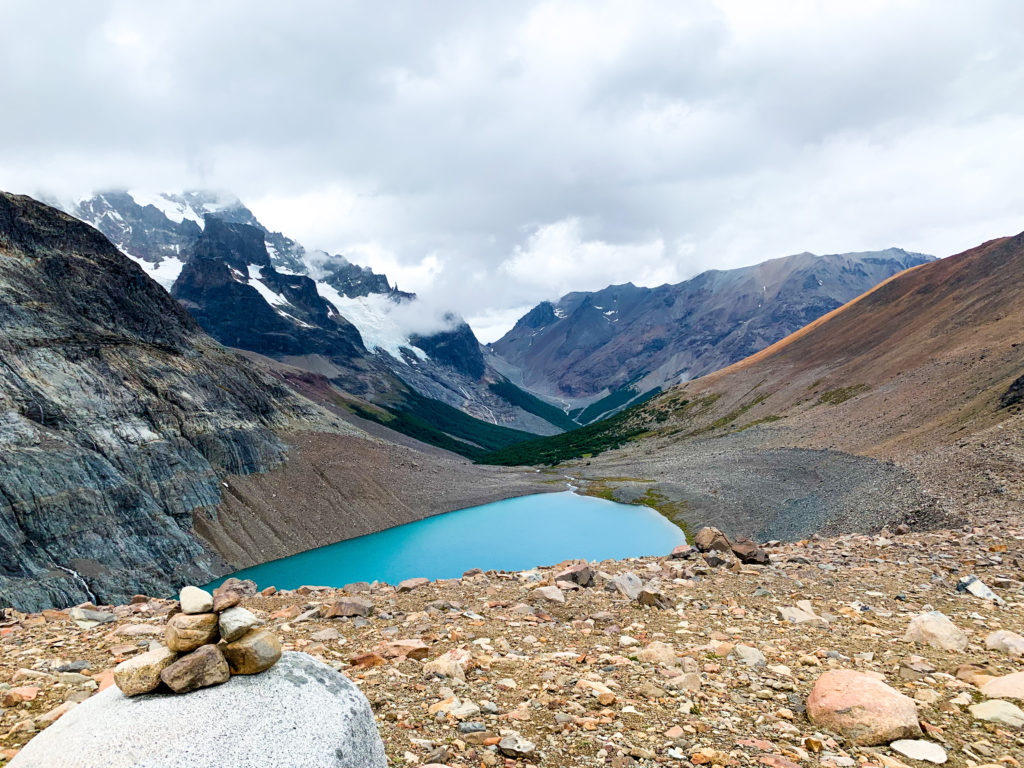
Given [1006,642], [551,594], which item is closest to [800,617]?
[1006,642]

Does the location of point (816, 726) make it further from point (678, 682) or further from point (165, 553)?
point (165, 553)

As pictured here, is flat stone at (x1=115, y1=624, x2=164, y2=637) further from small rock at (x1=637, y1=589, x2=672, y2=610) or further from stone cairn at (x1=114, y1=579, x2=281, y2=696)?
small rock at (x1=637, y1=589, x2=672, y2=610)

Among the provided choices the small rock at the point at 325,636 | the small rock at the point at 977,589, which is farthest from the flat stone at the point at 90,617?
the small rock at the point at 977,589

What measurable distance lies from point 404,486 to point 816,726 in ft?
338

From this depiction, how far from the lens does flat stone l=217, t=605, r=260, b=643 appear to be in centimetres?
632

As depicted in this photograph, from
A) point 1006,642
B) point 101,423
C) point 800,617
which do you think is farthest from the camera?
point 101,423

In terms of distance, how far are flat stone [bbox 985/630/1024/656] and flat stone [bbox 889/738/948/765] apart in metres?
4.94

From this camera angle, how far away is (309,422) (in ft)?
355

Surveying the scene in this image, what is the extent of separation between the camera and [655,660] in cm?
981

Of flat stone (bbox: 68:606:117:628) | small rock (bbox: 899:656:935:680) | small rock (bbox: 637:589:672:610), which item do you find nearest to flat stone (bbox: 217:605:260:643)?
flat stone (bbox: 68:606:117:628)

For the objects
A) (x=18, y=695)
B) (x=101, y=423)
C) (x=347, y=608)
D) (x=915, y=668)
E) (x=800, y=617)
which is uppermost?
(x=101, y=423)

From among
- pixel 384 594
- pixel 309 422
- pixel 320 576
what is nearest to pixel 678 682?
pixel 384 594

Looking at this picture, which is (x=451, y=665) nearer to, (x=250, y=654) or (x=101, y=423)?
(x=250, y=654)

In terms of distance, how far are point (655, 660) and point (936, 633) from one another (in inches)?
229
